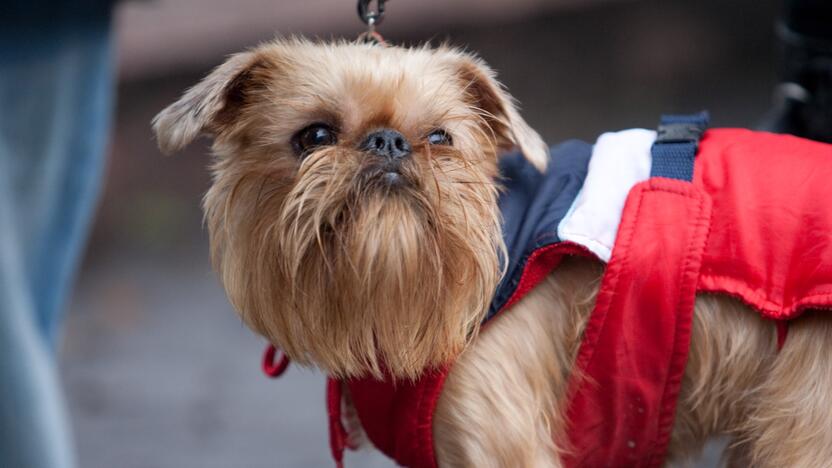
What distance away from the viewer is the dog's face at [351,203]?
221 centimetres

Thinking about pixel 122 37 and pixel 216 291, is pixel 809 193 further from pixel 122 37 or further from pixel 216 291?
pixel 122 37

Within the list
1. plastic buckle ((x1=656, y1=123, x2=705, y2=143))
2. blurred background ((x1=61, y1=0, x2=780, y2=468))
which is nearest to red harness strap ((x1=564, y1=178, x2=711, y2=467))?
plastic buckle ((x1=656, y1=123, x2=705, y2=143))

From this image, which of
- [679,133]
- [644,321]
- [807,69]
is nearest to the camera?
[644,321]

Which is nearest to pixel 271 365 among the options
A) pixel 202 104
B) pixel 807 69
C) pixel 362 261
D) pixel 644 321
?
pixel 362 261

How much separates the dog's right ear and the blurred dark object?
1.75 m

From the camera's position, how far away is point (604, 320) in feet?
7.68

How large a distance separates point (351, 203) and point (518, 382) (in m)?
0.64

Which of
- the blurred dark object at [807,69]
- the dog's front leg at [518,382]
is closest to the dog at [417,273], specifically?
the dog's front leg at [518,382]

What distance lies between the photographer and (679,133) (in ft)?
8.07

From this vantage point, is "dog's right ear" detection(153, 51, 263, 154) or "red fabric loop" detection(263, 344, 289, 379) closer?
"dog's right ear" detection(153, 51, 263, 154)

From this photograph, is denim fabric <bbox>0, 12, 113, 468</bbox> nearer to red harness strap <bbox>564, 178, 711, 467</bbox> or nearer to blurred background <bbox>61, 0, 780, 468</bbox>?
red harness strap <bbox>564, 178, 711, 467</bbox>

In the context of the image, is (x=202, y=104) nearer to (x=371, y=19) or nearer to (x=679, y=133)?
(x=371, y=19)

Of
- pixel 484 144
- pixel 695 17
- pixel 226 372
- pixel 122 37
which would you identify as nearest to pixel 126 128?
pixel 122 37

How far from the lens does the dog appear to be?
7.33 feet
